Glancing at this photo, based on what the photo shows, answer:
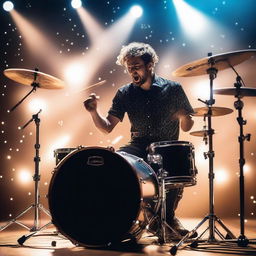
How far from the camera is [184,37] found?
18.0 feet

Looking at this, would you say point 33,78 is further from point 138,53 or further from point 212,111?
point 212,111

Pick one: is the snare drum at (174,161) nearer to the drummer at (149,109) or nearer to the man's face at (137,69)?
the drummer at (149,109)

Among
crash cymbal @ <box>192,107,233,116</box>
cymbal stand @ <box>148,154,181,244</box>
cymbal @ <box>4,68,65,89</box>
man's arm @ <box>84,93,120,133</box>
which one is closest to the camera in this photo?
cymbal stand @ <box>148,154,181,244</box>

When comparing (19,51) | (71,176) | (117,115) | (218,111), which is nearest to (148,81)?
(117,115)

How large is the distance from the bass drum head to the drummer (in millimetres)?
750

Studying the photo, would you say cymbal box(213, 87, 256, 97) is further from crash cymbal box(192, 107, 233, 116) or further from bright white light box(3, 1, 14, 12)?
bright white light box(3, 1, 14, 12)

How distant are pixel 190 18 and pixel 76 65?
167 cm

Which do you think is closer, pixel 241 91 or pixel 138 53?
pixel 241 91

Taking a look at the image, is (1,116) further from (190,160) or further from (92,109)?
(190,160)

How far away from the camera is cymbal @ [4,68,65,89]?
3.85 metres

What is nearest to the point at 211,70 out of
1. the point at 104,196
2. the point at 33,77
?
the point at 104,196

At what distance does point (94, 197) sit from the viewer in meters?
2.78

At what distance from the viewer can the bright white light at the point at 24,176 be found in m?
5.63

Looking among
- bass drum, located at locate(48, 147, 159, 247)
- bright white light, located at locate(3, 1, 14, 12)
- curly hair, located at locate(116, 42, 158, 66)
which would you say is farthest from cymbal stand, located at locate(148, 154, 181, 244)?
bright white light, located at locate(3, 1, 14, 12)
